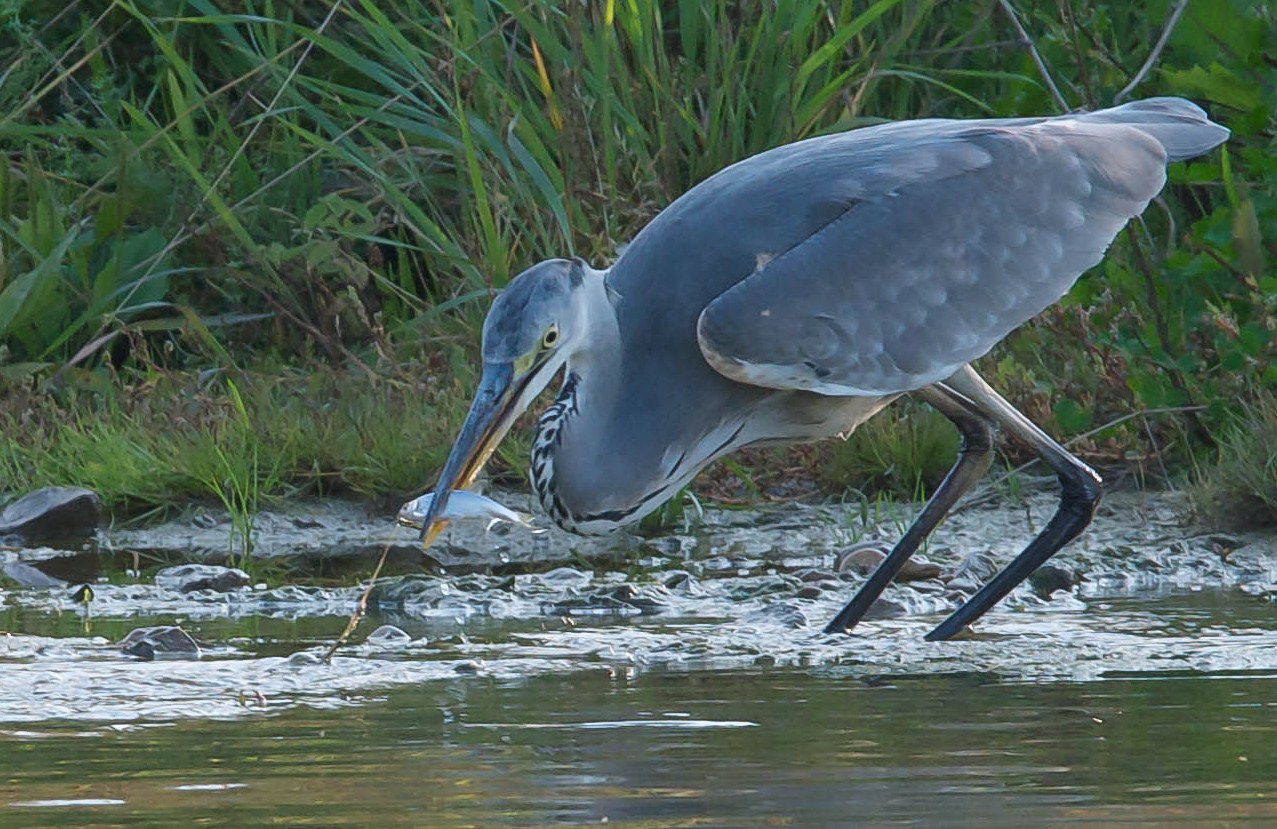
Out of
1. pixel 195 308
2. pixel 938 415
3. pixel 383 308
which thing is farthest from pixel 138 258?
pixel 938 415

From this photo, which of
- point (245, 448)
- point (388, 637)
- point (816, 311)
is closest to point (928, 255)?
point (816, 311)

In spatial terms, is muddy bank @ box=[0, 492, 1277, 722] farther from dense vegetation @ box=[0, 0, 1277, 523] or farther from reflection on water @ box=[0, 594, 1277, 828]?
dense vegetation @ box=[0, 0, 1277, 523]

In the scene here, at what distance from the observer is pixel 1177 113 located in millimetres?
5164

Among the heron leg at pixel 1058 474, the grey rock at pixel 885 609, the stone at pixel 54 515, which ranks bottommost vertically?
the stone at pixel 54 515

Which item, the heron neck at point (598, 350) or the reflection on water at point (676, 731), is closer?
the reflection on water at point (676, 731)

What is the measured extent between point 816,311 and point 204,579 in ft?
5.18

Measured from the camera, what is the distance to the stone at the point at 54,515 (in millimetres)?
5816

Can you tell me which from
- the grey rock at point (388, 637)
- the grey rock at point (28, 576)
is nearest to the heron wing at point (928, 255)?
the grey rock at point (388, 637)

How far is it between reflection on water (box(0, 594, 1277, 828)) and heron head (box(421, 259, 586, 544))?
1.16 feet

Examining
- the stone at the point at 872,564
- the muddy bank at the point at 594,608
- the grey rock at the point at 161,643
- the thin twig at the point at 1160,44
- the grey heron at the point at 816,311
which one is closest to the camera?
the muddy bank at the point at 594,608

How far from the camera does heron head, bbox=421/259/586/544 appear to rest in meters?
3.99

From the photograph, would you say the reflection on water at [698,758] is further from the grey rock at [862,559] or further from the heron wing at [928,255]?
the grey rock at [862,559]

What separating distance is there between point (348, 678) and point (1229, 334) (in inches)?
103

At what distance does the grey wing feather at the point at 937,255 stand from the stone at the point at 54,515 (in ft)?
7.42
